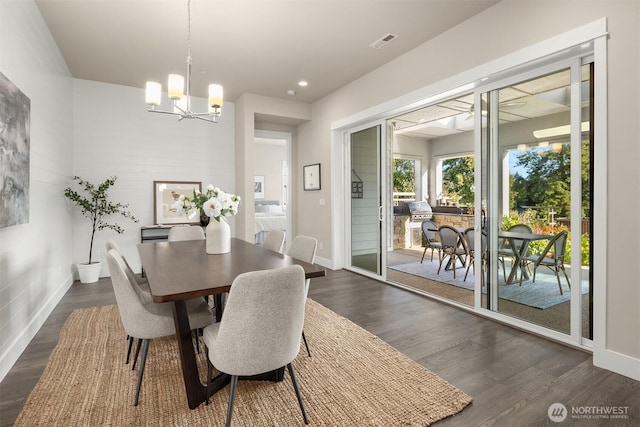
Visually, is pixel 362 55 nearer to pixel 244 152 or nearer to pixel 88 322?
pixel 244 152

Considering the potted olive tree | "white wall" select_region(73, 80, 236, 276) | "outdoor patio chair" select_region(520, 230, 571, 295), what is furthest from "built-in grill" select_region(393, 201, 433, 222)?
the potted olive tree

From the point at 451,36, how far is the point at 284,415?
3542 mm

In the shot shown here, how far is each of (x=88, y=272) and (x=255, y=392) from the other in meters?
3.74

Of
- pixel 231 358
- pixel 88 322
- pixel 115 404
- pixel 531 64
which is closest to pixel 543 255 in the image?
pixel 531 64

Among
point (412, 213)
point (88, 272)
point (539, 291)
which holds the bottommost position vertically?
point (88, 272)

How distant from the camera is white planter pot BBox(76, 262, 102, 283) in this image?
174 inches

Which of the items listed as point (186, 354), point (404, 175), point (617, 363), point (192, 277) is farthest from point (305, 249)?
point (404, 175)

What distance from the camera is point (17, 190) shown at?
2354 mm

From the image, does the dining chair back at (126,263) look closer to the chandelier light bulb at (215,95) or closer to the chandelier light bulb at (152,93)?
the chandelier light bulb at (152,93)

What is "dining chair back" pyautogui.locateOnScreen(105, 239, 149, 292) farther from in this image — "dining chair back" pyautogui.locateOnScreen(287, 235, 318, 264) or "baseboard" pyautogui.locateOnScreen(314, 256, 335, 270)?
"baseboard" pyautogui.locateOnScreen(314, 256, 335, 270)

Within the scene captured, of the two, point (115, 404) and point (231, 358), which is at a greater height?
point (231, 358)

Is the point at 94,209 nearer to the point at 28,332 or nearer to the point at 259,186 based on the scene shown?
the point at 28,332

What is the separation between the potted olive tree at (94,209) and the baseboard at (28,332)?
527 millimetres

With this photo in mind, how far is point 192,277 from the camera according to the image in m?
1.78
